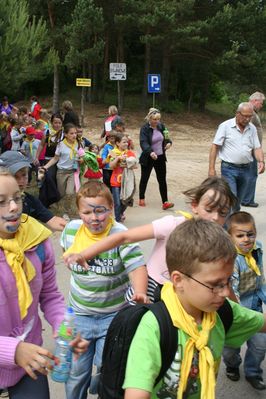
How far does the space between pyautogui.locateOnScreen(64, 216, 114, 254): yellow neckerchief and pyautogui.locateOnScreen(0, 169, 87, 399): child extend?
460mm

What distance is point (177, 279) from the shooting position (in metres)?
1.75

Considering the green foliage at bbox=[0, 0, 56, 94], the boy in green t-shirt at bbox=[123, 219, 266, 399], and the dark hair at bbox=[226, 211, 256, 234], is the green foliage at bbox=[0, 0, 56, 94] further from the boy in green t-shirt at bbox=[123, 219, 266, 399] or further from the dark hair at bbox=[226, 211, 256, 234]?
the boy in green t-shirt at bbox=[123, 219, 266, 399]

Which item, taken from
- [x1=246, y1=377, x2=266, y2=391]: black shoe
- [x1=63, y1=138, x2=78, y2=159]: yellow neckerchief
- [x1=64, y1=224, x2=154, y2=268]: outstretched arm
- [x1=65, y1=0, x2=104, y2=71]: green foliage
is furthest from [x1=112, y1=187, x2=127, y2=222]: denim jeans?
[x1=65, y1=0, x2=104, y2=71]: green foliage

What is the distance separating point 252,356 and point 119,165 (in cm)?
485

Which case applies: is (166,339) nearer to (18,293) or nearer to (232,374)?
(18,293)

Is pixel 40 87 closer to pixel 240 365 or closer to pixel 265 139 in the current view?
pixel 265 139

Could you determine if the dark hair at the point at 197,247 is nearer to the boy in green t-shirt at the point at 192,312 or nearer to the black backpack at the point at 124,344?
the boy in green t-shirt at the point at 192,312

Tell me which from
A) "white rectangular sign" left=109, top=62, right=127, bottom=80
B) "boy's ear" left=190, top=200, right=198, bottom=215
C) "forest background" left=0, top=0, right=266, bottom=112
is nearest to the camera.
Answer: "boy's ear" left=190, top=200, right=198, bottom=215

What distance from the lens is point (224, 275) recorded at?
170cm

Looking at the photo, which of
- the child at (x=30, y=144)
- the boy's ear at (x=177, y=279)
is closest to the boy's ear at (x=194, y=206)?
the boy's ear at (x=177, y=279)

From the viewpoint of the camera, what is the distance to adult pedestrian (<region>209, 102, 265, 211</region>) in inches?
264

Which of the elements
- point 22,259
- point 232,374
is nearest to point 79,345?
point 22,259

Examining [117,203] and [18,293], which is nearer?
[18,293]

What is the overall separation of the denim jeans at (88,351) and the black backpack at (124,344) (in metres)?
0.96
